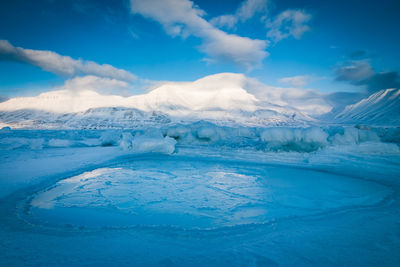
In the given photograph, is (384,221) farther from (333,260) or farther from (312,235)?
(333,260)

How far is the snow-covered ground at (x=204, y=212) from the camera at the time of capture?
2.20 m

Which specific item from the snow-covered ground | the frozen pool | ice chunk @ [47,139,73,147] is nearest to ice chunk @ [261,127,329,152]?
the snow-covered ground

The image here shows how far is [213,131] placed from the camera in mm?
11844

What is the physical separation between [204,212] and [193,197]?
76 centimetres

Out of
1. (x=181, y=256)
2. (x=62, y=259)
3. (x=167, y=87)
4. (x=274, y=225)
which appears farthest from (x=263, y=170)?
(x=167, y=87)

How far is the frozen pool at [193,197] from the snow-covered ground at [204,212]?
0.02 meters

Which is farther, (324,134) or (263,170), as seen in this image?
(324,134)

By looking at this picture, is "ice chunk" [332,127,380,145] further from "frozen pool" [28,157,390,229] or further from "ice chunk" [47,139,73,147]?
"ice chunk" [47,139,73,147]

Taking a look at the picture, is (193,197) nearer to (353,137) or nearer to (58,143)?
(353,137)

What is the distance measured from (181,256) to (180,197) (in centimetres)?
197

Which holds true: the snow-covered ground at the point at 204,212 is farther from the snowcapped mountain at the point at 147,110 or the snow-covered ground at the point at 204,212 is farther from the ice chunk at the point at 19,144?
the snowcapped mountain at the point at 147,110

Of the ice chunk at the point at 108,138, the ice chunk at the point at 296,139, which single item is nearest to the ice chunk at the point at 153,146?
the ice chunk at the point at 108,138

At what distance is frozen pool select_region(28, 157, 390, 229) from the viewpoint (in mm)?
3150

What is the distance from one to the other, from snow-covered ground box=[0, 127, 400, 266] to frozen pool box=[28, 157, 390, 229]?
0.02 m
